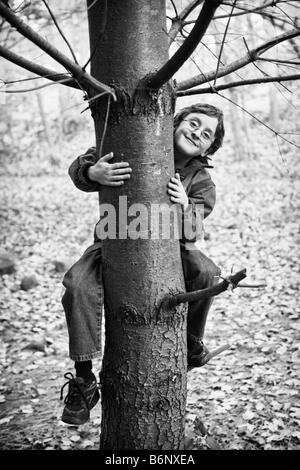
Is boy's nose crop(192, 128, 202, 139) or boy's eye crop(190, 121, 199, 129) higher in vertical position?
boy's eye crop(190, 121, 199, 129)

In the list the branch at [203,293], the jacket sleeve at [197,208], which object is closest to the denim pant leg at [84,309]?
the branch at [203,293]

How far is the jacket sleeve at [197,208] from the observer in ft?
6.76

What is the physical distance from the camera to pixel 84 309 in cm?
201

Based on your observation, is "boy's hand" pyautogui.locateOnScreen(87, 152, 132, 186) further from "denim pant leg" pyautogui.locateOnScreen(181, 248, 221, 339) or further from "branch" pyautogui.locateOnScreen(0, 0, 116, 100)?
"denim pant leg" pyautogui.locateOnScreen(181, 248, 221, 339)

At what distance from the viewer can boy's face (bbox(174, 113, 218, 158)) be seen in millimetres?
2289

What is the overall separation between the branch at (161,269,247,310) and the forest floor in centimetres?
10

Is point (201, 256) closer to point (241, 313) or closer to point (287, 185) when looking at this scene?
point (241, 313)

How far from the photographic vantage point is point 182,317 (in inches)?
73.1

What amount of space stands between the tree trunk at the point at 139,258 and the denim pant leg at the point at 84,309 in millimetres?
134

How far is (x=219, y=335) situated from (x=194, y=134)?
9.41ft

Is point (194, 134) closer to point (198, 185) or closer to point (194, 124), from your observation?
point (194, 124)

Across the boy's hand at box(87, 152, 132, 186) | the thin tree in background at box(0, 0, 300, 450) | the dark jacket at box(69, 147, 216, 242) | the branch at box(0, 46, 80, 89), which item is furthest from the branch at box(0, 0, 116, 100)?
the dark jacket at box(69, 147, 216, 242)
